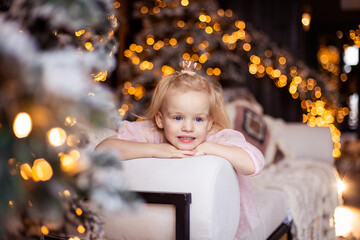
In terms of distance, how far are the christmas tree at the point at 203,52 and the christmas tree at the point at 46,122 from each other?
2977 mm

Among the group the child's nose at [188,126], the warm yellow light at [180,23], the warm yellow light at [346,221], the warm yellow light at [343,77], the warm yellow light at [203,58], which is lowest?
the warm yellow light at [346,221]

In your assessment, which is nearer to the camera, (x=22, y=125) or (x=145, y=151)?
(x=22, y=125)

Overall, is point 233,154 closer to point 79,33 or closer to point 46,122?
point 79,33

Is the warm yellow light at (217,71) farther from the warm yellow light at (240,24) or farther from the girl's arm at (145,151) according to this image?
the girl's arm at (145,151)

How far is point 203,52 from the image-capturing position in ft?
12.1

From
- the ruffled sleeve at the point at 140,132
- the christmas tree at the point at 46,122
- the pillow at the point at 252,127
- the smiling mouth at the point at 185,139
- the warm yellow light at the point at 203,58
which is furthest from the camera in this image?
the warm yellow light at the point at 203,58

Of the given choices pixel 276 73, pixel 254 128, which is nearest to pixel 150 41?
pixel 276 73

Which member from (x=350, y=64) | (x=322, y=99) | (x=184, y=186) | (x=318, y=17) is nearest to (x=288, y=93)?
(x=322, y=99)

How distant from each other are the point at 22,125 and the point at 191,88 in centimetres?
81

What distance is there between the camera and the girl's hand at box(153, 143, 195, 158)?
122 cm

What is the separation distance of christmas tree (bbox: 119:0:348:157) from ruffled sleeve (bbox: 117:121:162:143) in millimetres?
2091

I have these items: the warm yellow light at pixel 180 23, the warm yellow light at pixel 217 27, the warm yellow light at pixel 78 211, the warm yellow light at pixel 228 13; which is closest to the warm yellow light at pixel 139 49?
the warm yellow light at pixel 180 23

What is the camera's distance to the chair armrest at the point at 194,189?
107cm

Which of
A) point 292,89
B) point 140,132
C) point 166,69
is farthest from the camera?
point 292,89
